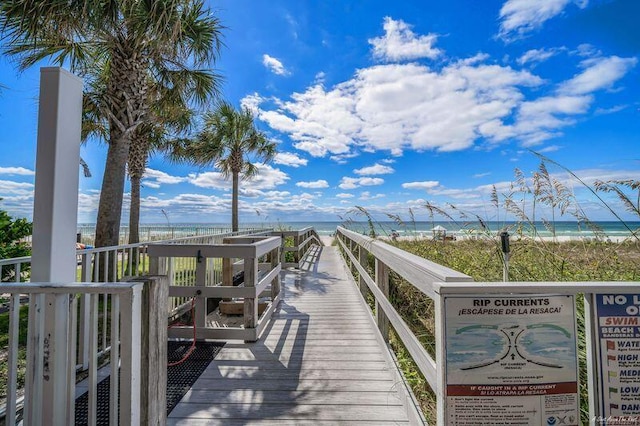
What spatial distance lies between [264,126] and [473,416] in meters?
12.6

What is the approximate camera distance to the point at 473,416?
3.50 ft

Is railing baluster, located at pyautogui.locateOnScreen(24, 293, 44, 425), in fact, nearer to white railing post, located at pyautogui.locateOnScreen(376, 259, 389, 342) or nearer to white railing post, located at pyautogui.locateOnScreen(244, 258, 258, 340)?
white railing post, located at pyautogui.locateOnScreen(244, 258, 258, 340)

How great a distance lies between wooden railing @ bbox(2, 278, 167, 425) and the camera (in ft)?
4.23

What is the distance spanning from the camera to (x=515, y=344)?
3.48ft

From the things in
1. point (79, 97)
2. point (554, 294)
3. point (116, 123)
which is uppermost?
point (116, 123)

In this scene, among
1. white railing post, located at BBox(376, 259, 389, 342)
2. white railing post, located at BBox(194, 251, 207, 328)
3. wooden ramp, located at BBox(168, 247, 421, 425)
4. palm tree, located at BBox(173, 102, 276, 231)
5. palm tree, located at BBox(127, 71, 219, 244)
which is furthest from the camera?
palm tree, located at BBox(173, 102, 276, 231)

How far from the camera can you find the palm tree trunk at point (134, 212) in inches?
352

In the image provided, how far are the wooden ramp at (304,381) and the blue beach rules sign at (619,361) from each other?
0.89 meters

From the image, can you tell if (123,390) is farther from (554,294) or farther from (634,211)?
(634,211)

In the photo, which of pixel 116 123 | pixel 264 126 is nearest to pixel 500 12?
pixel 116 123

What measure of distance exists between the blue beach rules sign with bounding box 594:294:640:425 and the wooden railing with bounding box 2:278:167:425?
1.92 metres

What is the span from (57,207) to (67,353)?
31.5 inches

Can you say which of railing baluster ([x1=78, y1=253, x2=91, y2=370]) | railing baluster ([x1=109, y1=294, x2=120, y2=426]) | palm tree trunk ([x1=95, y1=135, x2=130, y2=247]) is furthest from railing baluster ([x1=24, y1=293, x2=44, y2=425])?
palm tree trunk ([x1=95, y1=135, x2=130, y2=247])

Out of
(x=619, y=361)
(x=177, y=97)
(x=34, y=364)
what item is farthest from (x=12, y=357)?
(x=177, y=97)
